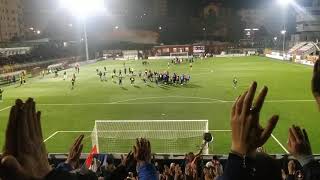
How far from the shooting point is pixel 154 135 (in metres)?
22.3

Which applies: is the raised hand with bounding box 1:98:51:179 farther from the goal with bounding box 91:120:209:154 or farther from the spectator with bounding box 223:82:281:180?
the goal with bounding box 91:120:209:154

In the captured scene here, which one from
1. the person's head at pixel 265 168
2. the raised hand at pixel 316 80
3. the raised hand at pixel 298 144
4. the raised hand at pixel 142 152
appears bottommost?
the raised hand at pixel 142 152

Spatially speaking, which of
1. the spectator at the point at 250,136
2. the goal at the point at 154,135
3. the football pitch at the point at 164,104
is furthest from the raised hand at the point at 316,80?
the football pitch at the point at 164,104

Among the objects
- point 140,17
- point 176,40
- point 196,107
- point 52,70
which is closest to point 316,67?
point 196,107

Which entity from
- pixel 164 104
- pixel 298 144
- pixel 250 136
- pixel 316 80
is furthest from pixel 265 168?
pixel 164 104

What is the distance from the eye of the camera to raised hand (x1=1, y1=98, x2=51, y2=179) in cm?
227

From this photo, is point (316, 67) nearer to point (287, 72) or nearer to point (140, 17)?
point (287, 72)

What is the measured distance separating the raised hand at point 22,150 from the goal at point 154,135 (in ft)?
57.9

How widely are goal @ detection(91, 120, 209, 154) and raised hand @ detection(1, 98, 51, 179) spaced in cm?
1766

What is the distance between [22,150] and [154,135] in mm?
20160

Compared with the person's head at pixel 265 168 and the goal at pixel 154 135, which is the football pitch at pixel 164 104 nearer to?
the goal at pixel 154 135

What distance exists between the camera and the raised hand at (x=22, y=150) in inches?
89.4

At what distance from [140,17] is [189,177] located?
14112 cm

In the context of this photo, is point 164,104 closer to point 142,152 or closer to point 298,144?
point 142,152
